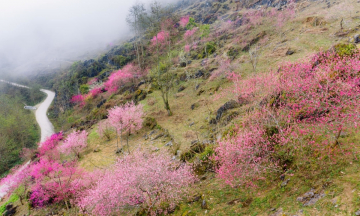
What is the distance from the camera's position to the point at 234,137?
10531 millimetres

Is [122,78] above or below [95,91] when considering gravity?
above

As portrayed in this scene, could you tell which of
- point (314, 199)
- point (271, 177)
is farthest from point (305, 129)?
point (314, 199)

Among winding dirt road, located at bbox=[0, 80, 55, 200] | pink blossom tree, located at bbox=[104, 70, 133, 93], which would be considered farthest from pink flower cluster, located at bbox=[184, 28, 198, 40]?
winding dirt road, located at bbox=[0, 80, 55, 200]

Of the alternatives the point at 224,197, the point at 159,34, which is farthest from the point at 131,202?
the point at 159,34

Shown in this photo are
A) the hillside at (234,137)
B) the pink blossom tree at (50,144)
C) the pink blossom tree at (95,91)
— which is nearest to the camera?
the hillside at (234,137)

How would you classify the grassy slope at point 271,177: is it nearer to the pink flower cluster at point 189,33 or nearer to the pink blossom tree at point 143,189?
the pink blossom tree at point 143,189

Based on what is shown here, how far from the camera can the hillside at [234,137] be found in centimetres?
768

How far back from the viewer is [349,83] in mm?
7859

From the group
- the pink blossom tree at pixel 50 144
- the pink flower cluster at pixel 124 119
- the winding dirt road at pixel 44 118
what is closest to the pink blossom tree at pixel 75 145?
the pink flower cluster at pixel 124 119

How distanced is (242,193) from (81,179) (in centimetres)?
1516

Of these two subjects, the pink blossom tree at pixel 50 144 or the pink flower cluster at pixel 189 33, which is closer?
the pink blossom tree at pixel 50 144

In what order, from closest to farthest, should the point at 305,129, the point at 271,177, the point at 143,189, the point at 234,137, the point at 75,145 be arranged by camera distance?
the point at 305,129
the point at 271,177
the point at 143,189
the point at 234,137
the point at 75,145

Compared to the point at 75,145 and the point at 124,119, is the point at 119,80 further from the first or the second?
the point at 124,119

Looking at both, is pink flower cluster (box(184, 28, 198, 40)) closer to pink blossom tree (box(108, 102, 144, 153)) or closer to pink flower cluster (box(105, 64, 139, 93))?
pink flower cluster (box(105, 64, 139, 93))
